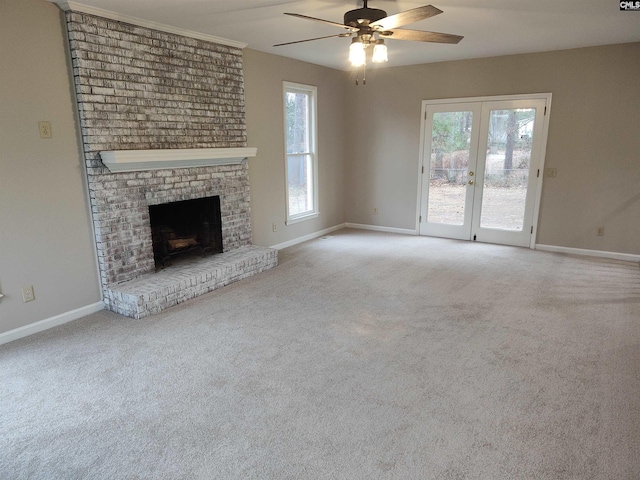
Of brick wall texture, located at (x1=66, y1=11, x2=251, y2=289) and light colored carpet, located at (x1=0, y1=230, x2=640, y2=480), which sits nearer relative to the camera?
light colored carpet, located at (x1=0, y1=230, x2=640, y2=480)

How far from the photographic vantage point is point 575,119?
204 inches

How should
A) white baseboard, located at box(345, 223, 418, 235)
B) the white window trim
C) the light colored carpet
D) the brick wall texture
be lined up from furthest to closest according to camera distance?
white baseboard, located at box(345, 223, 418, 235) → the white window trim → the brick wall texture → the light colored carpet

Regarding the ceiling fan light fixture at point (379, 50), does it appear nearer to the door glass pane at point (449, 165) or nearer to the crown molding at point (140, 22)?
the crown molding at point (140, 22)

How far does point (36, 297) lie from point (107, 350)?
858mm

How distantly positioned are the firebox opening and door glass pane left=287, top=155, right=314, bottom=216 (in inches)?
59.3

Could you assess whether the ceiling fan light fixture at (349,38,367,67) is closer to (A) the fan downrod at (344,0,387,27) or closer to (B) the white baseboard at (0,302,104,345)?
(A) the fan downrod at (344,0,387,27)

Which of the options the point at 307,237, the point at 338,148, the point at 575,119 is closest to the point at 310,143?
the point at 338,148

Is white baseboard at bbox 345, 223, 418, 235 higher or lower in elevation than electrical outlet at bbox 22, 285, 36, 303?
lower

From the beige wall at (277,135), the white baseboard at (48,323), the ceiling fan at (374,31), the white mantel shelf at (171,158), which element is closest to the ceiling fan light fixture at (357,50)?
the ceiling fan at (374,31)

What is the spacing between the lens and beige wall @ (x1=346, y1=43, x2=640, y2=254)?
491 centimetres

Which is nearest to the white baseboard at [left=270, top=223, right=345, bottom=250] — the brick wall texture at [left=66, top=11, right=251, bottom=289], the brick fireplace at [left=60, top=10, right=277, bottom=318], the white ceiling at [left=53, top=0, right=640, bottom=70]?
the brick fireplace at [left=60, top=10, right=277, bottom=318]

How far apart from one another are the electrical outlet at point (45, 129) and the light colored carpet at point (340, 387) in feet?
5.08

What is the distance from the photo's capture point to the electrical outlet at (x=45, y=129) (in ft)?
10.6

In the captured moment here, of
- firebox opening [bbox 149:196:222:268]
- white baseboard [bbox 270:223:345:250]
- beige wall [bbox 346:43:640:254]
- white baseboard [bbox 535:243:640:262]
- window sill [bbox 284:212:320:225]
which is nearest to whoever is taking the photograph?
firebox opening [bbox 149:196:222:268]
